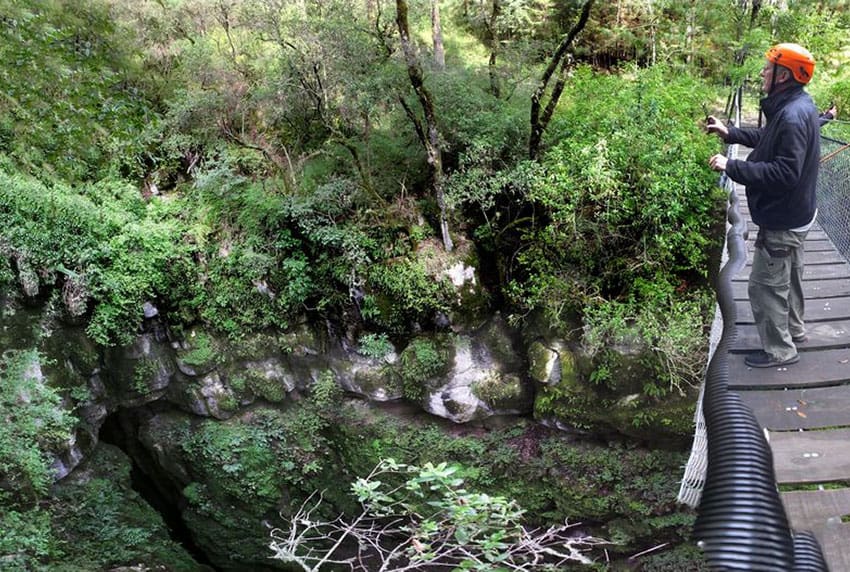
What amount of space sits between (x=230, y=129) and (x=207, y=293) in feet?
8.30

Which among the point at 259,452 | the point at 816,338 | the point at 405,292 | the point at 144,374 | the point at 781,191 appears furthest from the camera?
the point at 259,452

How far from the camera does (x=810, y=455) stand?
7.61 feet

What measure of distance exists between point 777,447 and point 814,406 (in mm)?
454

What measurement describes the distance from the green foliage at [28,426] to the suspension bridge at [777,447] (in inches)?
264

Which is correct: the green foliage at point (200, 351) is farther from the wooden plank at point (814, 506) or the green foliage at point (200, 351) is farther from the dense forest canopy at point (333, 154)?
the wooden plank at point (814, 506)

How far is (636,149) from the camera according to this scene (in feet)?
20.9

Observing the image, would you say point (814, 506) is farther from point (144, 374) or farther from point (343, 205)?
point (144, 374)

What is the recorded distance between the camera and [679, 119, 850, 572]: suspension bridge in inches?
75.4

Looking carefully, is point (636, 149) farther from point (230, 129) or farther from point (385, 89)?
point (230, 129)

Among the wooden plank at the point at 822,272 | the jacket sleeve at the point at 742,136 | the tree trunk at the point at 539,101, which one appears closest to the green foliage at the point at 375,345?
the tree trunk at the point at 539,101

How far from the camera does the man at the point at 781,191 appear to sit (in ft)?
9.48

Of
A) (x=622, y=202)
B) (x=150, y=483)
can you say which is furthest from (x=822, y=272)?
(x=150, y=483)

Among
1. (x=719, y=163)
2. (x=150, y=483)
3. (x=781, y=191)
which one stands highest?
(x=719, y=163)

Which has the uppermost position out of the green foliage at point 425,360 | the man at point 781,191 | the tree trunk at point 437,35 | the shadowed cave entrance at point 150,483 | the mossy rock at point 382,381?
the tree trunk at point 437,35
